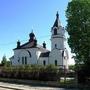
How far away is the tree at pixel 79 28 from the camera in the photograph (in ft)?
115

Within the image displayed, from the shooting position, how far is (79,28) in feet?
117

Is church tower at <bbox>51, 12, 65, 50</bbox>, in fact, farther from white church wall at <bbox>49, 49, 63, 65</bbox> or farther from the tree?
the tree

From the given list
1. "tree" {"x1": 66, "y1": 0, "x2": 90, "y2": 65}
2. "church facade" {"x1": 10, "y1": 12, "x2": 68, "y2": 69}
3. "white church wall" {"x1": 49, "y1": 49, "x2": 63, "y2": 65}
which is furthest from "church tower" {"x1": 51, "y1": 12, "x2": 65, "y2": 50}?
"tree" {"x1": 66, "y1": 0, "x2": 90, "y2": 65}

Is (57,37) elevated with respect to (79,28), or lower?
elevated

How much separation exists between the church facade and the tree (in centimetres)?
3620

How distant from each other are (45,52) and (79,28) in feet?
138

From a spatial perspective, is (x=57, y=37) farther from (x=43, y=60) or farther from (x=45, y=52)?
(x=43, y=60)

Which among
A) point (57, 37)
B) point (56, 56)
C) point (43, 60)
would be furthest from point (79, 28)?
point (57, 37)

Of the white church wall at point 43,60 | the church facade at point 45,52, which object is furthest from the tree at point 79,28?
the white church wall at point 43,60

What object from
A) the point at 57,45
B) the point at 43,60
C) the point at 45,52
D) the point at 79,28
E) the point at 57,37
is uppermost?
the point at 57,37

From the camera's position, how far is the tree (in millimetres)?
34906

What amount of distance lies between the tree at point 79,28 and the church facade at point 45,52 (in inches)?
1425

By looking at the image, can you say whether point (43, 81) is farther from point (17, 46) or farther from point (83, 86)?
point (17, 46)

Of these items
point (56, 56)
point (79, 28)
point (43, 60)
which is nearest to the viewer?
point (79, 28)
